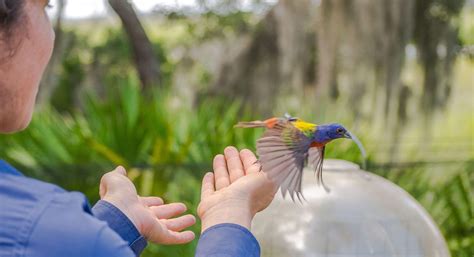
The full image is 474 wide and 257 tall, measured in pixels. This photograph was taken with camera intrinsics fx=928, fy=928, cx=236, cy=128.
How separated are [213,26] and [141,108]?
7534mm

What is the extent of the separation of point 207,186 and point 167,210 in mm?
63

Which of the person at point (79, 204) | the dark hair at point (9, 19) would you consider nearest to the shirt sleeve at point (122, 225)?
the person at point (79, 204)

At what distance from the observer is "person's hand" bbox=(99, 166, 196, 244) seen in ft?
3.64

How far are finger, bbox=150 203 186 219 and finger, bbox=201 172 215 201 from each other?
0.04m

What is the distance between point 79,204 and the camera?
2.52ft

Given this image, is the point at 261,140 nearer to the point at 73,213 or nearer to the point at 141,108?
the point at 73,213

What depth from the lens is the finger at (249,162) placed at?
118 centimetres

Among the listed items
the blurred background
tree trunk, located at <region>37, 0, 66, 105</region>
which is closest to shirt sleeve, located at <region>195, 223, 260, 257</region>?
the blurred background

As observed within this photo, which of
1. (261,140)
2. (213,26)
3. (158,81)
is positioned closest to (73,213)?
(261,140)

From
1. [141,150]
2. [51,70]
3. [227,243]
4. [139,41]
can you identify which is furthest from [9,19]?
[139,41]

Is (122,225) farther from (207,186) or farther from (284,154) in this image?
(284,154)

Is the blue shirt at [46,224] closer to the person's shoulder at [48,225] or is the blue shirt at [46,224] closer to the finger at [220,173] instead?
the person's shoulder at [48,225]

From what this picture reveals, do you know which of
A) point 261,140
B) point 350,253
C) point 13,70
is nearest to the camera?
point 13,70

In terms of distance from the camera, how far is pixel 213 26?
12.2m
